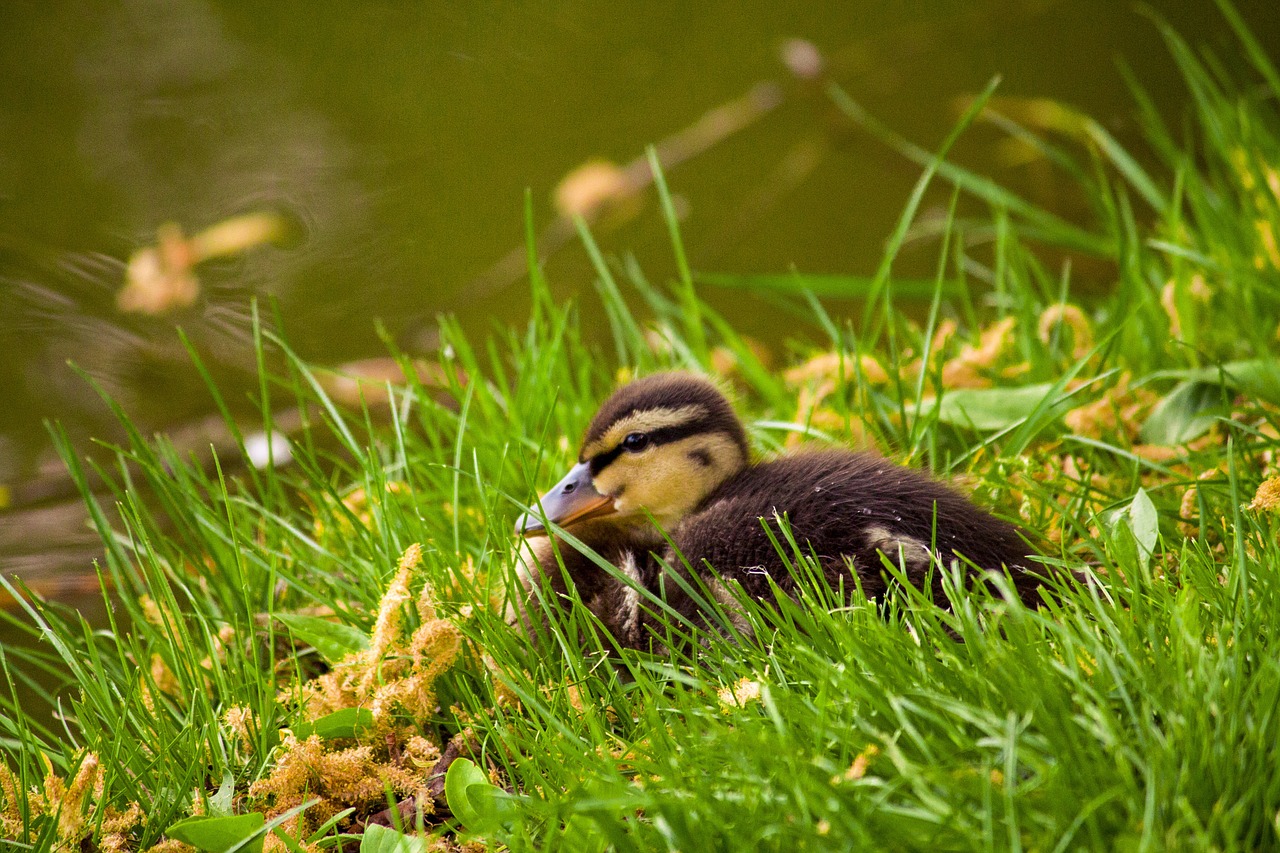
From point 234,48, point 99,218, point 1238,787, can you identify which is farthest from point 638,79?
point 1238,787

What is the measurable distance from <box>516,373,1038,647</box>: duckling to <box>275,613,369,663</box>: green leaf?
1.22 ft

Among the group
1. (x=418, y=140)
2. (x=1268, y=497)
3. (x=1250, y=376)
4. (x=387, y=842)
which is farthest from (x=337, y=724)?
(x=418, y=140)

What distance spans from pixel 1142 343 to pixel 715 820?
2180mm

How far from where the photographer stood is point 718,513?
2.50 m

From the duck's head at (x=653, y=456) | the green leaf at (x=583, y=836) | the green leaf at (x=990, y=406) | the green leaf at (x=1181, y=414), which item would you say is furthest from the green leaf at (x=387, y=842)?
the green leaf at (x=1181, y=414)

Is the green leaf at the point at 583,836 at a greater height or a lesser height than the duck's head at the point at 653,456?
lesser

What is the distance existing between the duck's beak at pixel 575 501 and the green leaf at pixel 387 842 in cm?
84

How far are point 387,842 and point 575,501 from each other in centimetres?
93

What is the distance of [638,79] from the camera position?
24.4 ft

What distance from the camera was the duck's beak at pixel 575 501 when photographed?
2762 millimetres

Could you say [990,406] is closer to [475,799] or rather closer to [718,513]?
[718,513]

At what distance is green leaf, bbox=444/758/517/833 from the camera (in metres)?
2.04

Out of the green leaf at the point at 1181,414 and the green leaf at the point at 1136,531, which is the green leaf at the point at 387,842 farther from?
the green leaf at the point at 1181,414

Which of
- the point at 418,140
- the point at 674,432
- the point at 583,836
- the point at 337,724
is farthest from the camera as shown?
the point at 418,140
